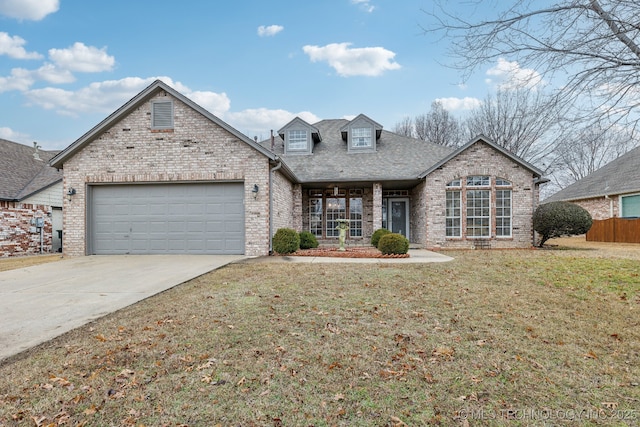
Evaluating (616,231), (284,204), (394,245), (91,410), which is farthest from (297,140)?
(616,231)

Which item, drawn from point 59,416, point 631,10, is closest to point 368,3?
point 631,10

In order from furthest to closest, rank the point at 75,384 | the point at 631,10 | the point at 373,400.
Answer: the point at 631,10 < the point at 75,384 < the point at 373,400

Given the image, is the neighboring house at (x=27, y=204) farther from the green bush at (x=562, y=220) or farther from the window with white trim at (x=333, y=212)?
the green bush at (x=562, y=220)

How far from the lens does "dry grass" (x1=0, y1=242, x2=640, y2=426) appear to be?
2424 mm

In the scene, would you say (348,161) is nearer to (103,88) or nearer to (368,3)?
(368,3)

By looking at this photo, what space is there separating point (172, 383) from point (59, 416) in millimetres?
764

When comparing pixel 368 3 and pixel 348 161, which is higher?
pixel 368 3

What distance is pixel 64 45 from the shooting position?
13.7 m

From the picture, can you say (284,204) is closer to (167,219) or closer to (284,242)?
(284,242)

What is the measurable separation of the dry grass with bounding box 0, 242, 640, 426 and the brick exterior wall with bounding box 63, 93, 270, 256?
5.63 m

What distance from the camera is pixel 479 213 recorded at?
13766 mm

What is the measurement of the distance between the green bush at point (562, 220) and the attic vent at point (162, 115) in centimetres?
1451

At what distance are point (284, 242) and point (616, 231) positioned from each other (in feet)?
61.5

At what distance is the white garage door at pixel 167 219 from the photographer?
1123cm
